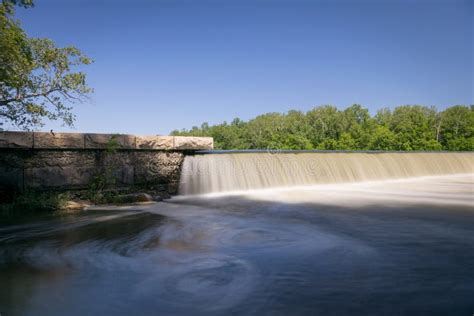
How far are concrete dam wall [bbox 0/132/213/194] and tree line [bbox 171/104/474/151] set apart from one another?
42.3m

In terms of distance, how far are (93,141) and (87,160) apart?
53cm

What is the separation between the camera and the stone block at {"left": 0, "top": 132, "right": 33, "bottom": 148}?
26.0 ft

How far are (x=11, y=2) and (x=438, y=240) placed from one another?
952cm

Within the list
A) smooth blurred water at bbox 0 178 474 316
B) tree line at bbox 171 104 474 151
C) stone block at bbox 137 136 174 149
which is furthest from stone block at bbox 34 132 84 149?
tree line at bbox 171 104 474 151

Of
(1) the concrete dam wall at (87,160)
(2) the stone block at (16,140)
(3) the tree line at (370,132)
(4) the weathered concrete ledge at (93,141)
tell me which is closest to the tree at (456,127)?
(3) the tree line at (370,132)

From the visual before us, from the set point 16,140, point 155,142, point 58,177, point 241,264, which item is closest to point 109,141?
point 155,142

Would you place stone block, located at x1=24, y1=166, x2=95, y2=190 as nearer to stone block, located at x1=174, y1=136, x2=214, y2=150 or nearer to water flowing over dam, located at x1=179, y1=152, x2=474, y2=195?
stone block, located at x1=174, y1=136, x2=214, y2=150

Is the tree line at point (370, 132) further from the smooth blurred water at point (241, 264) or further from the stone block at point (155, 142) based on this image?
the smooth blurred water at point (241, 264)

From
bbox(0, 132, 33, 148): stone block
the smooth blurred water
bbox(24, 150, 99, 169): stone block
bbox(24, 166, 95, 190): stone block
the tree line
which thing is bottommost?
the smooth blurred water

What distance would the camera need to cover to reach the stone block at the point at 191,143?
35.9 feet

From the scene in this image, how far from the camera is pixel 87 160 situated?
30.4ft

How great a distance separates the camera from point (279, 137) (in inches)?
2464

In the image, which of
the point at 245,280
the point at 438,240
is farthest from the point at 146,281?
the point at 438,240

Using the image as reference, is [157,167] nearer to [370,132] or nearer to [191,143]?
[191,143]
